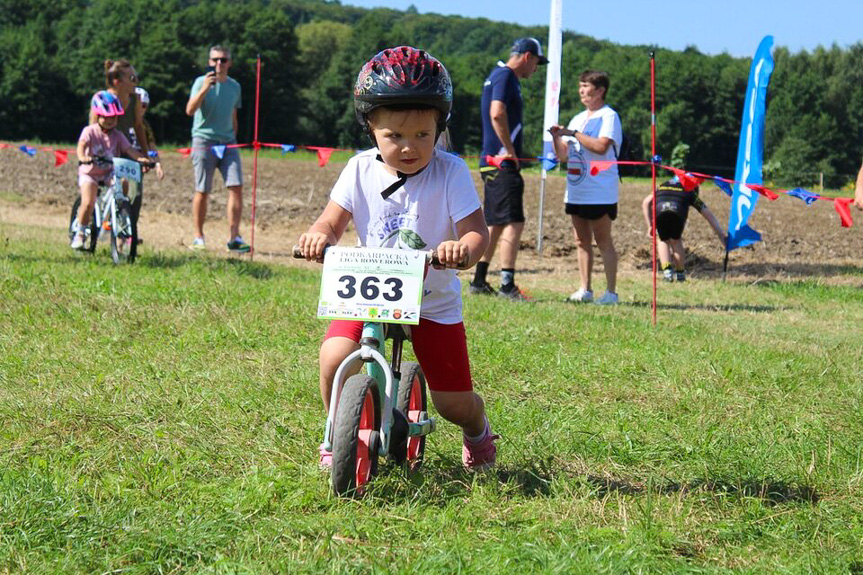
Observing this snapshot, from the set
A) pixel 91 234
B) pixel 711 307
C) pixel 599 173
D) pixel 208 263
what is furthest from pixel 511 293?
pixel 91 234

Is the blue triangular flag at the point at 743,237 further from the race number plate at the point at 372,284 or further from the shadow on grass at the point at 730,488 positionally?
the race number plate at the point at 372,284

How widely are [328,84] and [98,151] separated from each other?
67.7 meters

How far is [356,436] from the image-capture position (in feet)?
12.4

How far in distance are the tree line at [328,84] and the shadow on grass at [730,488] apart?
1858 inches

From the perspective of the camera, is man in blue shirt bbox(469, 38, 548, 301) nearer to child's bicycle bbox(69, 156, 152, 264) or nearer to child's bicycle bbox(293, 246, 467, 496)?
child's bicycle bbox(69, 156, 152, 264)

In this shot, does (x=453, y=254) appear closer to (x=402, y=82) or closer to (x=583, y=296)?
(x=402, y=82)

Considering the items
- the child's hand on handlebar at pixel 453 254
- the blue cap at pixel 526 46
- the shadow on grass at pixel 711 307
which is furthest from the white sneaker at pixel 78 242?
the child's hand on handlebar at pixel 453 254

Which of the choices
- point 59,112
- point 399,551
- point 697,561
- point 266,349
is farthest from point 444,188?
point 59,112

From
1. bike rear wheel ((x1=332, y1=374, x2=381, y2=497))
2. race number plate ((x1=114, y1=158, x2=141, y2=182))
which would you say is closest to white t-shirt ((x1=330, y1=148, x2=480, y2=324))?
bike rear wheel ((x1=332, y1=374, x2=381, y2=497))

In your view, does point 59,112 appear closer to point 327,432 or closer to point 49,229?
point 49,229

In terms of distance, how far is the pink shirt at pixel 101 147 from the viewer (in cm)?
1026

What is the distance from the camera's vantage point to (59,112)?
67.6 m

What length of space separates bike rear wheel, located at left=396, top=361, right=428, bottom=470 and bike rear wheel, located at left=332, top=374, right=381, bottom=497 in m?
0.36

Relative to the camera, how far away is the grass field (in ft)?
11.4
